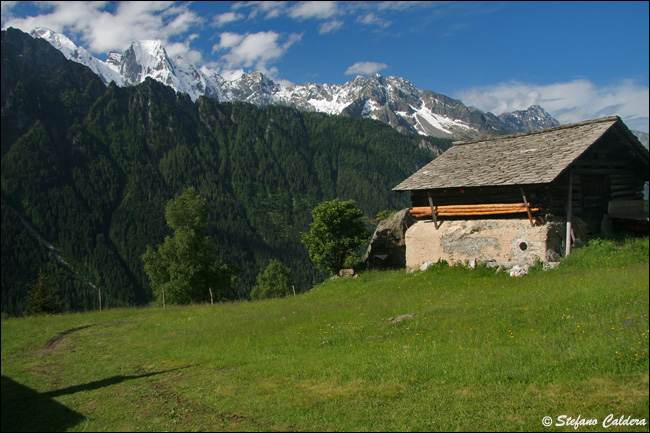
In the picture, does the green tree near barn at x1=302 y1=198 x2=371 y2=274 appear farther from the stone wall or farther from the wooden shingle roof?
the wooden shingle roof

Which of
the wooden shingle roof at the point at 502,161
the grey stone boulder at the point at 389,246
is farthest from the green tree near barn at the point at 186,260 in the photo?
the wooden shingle roof at the point at 502,161

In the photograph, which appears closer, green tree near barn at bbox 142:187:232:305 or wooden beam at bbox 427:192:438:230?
wooden beam at bbox 427:192:438:230

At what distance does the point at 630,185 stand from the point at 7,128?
11513 millimetres

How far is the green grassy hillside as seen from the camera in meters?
6.71

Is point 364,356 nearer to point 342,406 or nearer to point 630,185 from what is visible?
point 342,406

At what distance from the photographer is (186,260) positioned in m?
41.8

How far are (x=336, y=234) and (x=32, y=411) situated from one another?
29.8m

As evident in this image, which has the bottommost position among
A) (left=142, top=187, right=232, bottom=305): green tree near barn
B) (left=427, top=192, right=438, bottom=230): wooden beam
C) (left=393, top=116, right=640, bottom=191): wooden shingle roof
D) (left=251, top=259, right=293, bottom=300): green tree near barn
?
(left=251, top=259, right=293, bottom=300): green tree near barn

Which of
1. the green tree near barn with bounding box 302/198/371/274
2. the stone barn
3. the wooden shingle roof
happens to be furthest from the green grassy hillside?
the green tree near barn with bounding box 302/198/371/274

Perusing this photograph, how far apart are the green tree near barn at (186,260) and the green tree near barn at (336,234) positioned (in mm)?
13792

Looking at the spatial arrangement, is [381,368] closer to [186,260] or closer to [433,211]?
[433,211]

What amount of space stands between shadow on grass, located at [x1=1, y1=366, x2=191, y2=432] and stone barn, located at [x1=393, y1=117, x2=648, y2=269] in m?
10.5

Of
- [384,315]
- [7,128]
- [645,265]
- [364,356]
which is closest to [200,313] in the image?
[384,315]

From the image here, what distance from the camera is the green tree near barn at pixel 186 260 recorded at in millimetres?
41219
